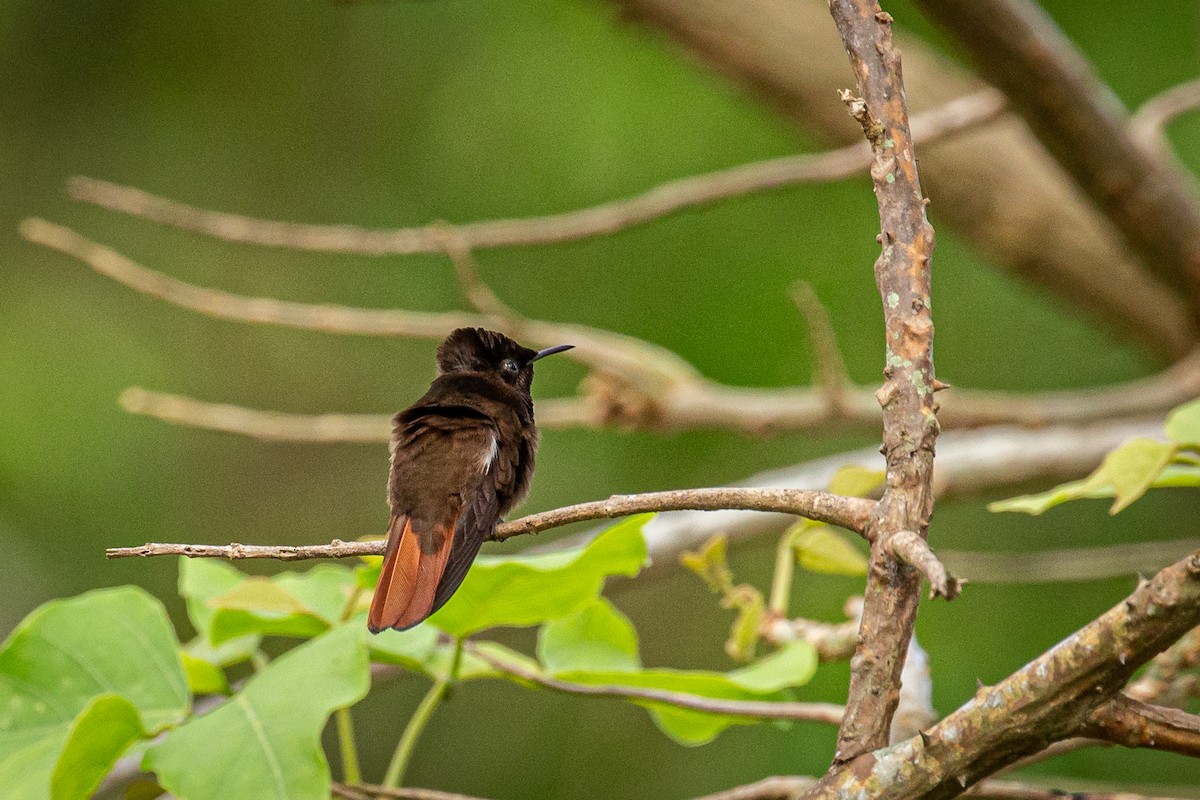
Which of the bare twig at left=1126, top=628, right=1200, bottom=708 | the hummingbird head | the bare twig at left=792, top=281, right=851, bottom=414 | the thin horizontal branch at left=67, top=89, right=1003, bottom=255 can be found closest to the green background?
the bare twig at left=792, top=281, right=851, bottom=414

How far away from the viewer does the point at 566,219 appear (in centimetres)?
356

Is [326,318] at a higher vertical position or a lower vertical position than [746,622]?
higher

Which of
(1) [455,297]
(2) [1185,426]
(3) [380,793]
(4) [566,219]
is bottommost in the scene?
(3) [380,793]

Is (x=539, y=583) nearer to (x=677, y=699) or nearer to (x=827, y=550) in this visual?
(x=677, y=699)

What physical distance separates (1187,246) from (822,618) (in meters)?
2.41

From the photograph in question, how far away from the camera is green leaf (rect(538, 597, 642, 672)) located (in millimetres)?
2047

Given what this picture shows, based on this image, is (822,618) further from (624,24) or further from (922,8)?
(922,8)

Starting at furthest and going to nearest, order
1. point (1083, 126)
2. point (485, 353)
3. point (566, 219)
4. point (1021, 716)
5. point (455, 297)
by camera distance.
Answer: point (455, 297)
point (566, 219)
point (1083, 126)
point (485, 353)
point (1021, 716)

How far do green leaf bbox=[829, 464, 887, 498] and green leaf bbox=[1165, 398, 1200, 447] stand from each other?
40 centimetres

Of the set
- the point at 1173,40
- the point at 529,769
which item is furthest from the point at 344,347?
the point at 1173,40

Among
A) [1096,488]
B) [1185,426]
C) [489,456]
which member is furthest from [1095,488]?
[489,456]

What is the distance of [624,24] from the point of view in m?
4.39

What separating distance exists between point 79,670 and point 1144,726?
1.38 metres

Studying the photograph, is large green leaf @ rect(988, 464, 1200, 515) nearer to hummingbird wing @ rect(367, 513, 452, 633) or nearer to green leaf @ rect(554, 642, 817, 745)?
green leaf @ rect(554, 642, 817, 745)
